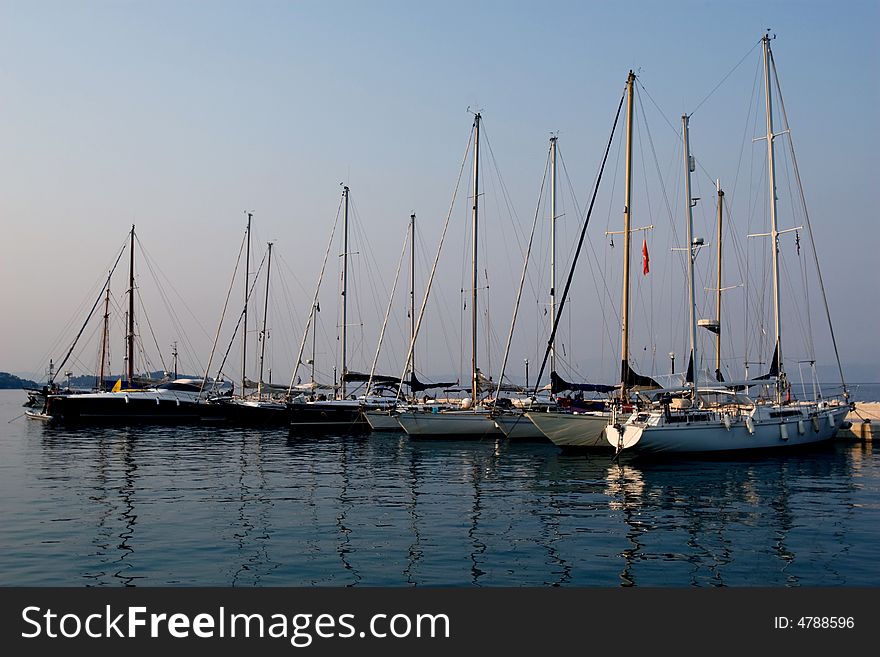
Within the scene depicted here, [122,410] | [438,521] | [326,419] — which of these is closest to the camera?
[438,521]

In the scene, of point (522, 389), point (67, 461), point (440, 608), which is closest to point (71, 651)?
point (440, 608)

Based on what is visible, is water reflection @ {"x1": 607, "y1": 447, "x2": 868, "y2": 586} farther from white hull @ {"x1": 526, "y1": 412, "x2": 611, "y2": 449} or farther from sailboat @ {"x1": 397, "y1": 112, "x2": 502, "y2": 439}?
sailboat @ {"x1": 397, "y1": 112, "x2": 502, "y2": 439}

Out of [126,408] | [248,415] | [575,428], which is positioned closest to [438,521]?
[575,428]

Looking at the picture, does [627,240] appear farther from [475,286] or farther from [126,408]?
[126,408]

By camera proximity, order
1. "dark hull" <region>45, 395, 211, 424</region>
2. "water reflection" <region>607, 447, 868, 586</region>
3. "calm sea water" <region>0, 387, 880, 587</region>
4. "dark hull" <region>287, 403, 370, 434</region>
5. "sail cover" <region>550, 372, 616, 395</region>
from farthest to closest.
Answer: "dark hull" <region>45, 395, 211, 424</region>
"dark hull" <region>287, 403, 370, 434</region>
"sail cover" <region>550, 372, 616, 395</region>
"water reflection" <region>607, 447, 868, 586</region>
"calm sea water" <region>0, 387, 880, 587</region>

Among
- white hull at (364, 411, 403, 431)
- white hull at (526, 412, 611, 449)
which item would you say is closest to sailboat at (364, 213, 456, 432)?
white hull at (364, 411, 403, 431)

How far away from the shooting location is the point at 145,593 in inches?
457

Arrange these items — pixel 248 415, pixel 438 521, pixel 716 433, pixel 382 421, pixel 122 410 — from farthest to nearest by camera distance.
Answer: pixel 122 410, pixel 248 415, pixel 382 421, pixel 716 433, pixel 438 521

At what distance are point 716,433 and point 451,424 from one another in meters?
16.4

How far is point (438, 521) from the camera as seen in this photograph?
787 inches

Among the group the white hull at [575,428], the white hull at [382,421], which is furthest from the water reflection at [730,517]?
the white hull at [382,421]

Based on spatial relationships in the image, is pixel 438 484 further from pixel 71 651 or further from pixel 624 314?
pixel 71 651

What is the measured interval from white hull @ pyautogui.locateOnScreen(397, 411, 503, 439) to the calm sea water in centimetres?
845

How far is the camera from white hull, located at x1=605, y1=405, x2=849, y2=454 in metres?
32.5
